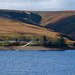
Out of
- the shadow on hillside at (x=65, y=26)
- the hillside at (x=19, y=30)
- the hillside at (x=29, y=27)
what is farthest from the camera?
the shadow on hillside at (x=65, y=26)

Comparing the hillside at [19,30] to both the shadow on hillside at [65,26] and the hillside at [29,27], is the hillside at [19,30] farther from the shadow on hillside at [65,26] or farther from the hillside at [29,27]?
the shadow on hillside at [65,26]

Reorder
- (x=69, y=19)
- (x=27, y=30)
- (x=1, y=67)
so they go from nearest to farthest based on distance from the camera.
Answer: (x=1, y=67)
(x=27, y=30)
(x=69, y=19)

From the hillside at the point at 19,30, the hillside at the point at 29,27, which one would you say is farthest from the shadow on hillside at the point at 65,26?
the hillside at the point at 19,30

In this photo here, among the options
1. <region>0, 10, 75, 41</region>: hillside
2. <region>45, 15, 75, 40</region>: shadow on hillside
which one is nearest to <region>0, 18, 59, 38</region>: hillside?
<region>0, 10, 75, 41</region>: hillside

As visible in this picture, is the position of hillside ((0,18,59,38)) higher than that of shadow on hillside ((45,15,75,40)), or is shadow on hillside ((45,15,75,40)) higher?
hillside ((0,18,59,38))

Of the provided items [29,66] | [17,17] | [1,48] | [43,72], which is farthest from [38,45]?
[17,17]

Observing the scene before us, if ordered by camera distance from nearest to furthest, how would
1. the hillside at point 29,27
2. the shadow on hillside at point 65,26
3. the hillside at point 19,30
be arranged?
the hillside at point 19,30 < the hillside at point 29,27 < the shadow on hillside at point 65,26

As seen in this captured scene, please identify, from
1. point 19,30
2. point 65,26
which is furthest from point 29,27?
point 65,26

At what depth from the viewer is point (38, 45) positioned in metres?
91.4

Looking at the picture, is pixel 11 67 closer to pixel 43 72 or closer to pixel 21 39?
pixel 43 72

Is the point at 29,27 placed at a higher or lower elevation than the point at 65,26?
higher

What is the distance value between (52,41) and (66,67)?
126 ft

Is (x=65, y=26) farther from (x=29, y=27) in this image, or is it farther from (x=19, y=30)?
(x=19, y=30)

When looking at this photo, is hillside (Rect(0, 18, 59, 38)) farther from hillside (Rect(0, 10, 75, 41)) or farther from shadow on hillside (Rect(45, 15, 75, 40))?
shadow on hillside (Rect(45, 15, 75, 40))
